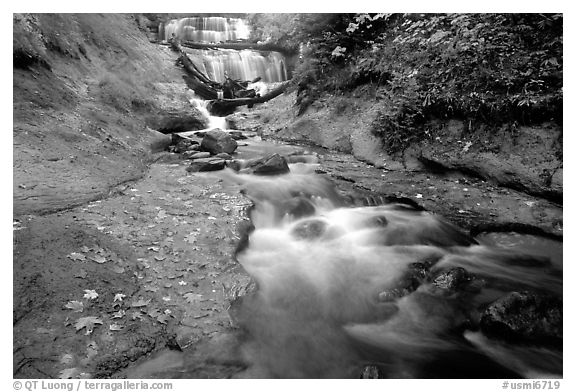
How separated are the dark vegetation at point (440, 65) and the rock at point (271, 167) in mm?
2629

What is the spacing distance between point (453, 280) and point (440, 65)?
557 centimetres

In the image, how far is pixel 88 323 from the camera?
3125 mm

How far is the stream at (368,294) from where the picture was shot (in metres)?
3.33

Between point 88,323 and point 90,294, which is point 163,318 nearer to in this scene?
point 88,323

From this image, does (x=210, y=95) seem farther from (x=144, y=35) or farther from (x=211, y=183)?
(x=211, y=183)

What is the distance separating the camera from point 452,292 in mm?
4191

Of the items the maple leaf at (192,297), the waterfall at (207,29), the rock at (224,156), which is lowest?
the maple leaf at (192,297)

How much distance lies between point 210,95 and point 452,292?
13.8m

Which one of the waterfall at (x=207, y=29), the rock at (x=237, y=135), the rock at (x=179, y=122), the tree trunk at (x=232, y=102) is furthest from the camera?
the waterfall at (x=207, y=29)

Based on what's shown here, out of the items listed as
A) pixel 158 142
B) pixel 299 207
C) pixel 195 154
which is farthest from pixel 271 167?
pixel 158 142

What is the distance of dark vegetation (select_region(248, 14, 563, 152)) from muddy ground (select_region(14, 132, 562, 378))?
6.11ft

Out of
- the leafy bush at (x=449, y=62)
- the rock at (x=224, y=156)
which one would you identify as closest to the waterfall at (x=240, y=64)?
the leafy bush at (x=449, y=62)

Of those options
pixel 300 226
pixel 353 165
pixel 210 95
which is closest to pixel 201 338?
pixel 300 226

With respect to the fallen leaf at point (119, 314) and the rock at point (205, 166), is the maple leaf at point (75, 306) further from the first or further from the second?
the rock at point (205, 166)
